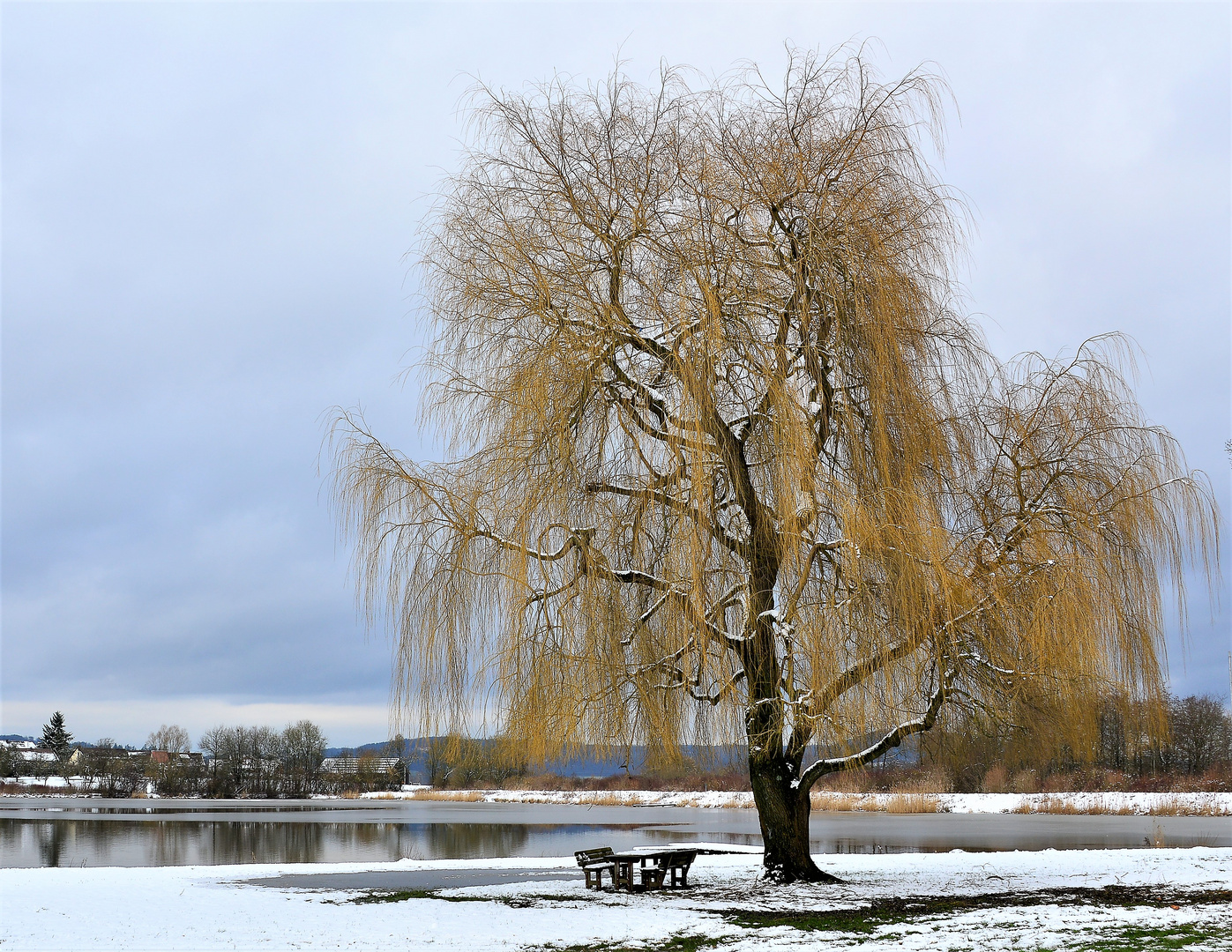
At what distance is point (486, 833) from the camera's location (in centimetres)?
2781

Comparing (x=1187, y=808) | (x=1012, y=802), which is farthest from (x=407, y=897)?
(x=1012, y=802)

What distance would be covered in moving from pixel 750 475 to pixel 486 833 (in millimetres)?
21351

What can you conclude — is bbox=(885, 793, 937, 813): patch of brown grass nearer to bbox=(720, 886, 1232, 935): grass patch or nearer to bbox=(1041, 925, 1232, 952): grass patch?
bbox=(720, 886, 1232, 935): grass patch

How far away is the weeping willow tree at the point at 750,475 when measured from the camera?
8969mm

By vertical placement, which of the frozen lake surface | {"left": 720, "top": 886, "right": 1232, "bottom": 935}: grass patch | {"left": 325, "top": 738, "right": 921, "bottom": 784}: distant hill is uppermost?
{"left": 325, "top": 738, "right": 921, "bottom": 784}: distant hill

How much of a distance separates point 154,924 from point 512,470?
17.9 ft

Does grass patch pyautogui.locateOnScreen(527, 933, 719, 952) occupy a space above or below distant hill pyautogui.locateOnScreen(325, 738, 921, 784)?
below

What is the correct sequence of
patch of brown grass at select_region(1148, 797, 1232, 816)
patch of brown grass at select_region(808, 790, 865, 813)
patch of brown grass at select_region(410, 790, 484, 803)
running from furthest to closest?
patch of brown grass at select_region(410, 790, 484, 803) → patch of brown grass at select_region(808, 790, 865, 813) → patch of brown grass at select_region(1148, 797, 1232, 816)

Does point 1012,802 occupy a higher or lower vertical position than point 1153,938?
lower

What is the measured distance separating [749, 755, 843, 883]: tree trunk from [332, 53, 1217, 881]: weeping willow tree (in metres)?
0.24

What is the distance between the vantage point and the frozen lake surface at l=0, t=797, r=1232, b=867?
818 inches

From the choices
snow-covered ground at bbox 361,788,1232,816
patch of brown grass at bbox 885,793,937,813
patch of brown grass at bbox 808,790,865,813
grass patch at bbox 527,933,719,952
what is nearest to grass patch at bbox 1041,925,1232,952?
grass patch at bbox 527,933,719,952

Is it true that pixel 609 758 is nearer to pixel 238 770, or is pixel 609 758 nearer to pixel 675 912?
pixel 675 912

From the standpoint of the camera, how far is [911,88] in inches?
409
